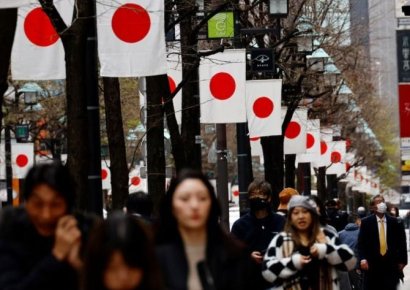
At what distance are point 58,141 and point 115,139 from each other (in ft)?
102

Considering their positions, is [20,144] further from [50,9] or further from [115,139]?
[50,9]

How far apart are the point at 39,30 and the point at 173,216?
10.1m

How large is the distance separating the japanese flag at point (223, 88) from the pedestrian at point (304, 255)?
541 inches

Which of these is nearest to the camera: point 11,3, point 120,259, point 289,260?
point 120,259

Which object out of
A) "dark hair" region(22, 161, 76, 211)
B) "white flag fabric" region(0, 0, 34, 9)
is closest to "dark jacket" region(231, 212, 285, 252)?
"white flag fabric" region(0, 0, 34, 9)

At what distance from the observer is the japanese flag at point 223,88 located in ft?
82.8

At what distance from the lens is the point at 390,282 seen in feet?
65.4

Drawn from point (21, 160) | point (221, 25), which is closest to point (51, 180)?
point (221, 25)

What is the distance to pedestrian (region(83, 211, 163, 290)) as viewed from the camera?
20.6 ft

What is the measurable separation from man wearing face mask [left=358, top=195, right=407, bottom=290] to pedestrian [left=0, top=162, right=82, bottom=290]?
1258cm

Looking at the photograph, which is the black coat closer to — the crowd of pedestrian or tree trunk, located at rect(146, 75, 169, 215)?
tree trunk, located at rect(146, 75, 169, 215)

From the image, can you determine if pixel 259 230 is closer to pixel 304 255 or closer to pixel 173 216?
pixel 304 255

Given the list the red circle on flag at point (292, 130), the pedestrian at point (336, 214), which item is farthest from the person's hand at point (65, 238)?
the red circle on flag at point (292, 130)

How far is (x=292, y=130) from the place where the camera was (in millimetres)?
37969
